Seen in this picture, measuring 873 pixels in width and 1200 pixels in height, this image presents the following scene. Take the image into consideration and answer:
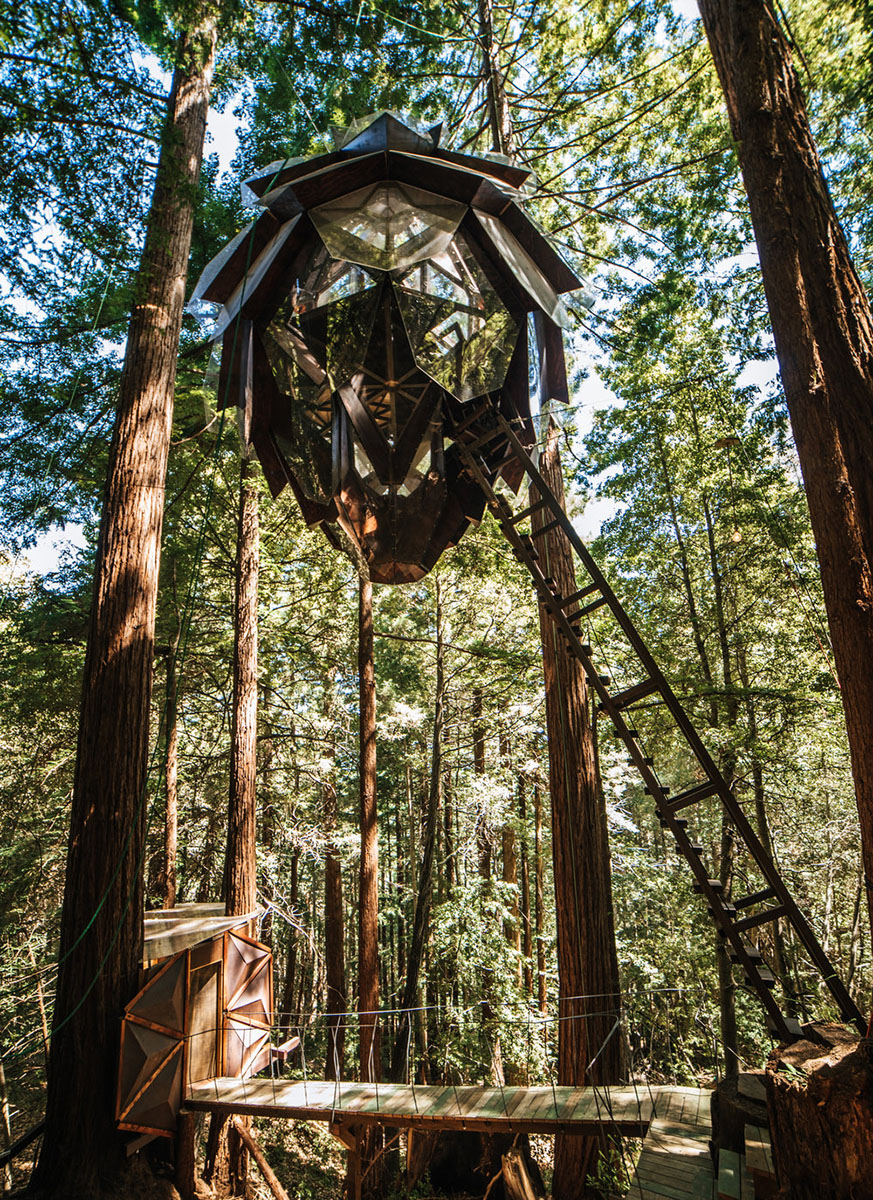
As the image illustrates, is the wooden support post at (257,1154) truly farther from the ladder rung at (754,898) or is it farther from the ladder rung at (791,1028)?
the ladder rung at (754,898)

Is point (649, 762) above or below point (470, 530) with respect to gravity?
below

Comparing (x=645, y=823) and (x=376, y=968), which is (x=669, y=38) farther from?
(x=645, y=823)

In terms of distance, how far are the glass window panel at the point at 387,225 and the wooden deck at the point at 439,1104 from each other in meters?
4.85

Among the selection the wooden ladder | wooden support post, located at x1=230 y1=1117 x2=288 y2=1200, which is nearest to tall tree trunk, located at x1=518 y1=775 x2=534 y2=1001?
wooden support post, located at x1=230 y1=1117 x2=288 y2=1200

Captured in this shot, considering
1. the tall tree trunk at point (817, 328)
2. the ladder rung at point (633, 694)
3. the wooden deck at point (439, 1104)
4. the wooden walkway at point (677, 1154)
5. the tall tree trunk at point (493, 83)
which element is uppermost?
the tall tree trunk at point (493, 83)

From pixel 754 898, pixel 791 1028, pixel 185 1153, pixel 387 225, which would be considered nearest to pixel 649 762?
pixel 754 898

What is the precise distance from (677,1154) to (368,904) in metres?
6.88

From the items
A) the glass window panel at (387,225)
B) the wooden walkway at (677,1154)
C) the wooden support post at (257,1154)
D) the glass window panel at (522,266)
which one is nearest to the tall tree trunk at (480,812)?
the wooden support post at (257,1154)

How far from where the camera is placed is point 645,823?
22.8 metres

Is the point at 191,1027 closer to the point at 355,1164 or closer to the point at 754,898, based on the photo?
the point at 355,1164

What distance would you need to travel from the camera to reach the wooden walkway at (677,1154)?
9.40 ft

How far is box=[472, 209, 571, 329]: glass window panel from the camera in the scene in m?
3.30

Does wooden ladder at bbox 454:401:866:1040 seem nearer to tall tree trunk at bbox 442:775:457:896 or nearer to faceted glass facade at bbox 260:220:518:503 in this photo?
faceted glass facade at bbox 260:220:518:503

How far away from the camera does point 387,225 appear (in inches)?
120
